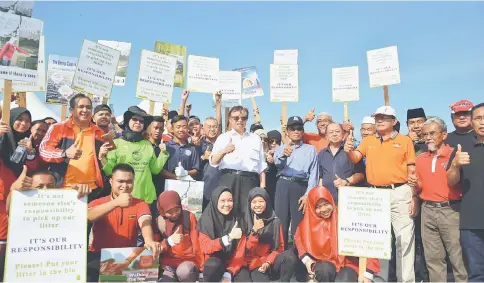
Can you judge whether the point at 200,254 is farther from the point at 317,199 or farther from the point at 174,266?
the point at 317,199

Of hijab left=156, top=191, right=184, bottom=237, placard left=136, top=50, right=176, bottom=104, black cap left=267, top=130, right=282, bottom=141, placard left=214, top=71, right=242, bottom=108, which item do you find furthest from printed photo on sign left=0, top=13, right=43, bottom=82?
placard left=214, top=71, right=242, bottom=108

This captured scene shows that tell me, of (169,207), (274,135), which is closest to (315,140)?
(274,135)

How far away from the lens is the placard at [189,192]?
18.9 feet

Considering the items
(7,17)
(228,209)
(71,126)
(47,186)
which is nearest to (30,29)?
(7,17)

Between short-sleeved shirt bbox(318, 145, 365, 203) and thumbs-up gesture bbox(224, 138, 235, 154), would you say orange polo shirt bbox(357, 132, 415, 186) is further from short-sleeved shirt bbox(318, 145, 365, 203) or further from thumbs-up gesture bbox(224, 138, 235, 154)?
thumbs-up gesture bbox(224, 138, 235, 154)

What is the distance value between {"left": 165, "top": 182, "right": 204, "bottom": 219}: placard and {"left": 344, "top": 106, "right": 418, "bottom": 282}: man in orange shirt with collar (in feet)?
7.26

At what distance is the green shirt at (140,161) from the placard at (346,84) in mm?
4685

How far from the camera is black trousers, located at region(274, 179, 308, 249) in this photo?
6.14m

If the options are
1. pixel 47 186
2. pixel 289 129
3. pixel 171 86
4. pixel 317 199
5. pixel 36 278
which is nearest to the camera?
pixel 36 278

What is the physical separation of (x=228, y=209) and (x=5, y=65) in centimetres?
312

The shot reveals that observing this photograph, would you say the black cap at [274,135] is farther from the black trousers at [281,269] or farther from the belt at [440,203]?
the belt at [440,203]

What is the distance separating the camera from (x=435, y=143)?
202 inches

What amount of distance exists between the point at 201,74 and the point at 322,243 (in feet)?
15.1

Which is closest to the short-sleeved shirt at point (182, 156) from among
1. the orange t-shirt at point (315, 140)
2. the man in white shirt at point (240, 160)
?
the man in white shirt at point (240, 160)
